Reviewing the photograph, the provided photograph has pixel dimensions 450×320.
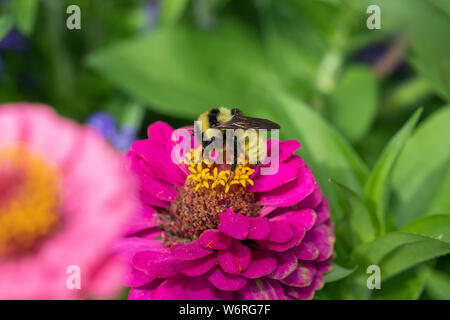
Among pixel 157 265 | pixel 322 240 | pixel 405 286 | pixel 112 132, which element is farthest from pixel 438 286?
pixel 112 132

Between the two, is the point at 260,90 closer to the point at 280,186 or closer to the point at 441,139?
the point at 441,139

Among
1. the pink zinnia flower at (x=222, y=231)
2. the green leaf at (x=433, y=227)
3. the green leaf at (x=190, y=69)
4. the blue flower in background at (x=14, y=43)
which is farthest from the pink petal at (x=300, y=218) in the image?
the blue flower in background at (x=14, y=43)

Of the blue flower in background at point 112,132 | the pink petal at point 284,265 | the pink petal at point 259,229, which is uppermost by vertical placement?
the blue flower in background at point 112,132

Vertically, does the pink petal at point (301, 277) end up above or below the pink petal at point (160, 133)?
below

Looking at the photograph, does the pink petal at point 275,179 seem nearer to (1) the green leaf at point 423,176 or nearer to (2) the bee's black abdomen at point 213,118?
(2) the bee's black abdomen at point 213,118

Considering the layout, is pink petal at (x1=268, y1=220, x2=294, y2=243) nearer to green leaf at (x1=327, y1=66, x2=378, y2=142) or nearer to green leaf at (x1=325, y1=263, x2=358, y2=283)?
green leaf at (x1=325, y1=263, x2=358, y2=283)

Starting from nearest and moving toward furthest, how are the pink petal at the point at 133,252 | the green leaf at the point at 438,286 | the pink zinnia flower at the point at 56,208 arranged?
the pink zinnia flower at the point at 56,208, the pink petal at the point at 133,252, the green leaf at the point at 438,286
